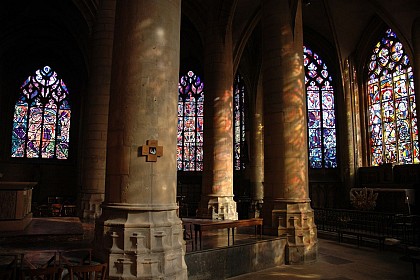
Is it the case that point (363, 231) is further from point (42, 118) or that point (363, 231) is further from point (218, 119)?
point (42, 118)

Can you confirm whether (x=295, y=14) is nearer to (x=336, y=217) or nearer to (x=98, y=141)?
(x=98, y=141)

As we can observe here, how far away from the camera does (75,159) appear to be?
22766mm

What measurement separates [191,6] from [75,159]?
42.8 feet

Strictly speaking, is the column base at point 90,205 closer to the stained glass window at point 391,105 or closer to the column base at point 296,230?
the column base at point 296,230

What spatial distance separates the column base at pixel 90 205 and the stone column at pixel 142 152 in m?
4.46

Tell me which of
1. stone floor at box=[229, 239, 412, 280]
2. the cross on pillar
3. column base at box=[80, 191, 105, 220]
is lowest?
stone floor at box=[229, 239, 412, 280]

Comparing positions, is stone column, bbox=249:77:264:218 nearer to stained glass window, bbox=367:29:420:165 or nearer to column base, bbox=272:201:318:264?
stained glass window, bbox=367:29:420:165

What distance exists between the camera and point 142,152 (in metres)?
4.97

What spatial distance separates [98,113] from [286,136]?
5199 mm

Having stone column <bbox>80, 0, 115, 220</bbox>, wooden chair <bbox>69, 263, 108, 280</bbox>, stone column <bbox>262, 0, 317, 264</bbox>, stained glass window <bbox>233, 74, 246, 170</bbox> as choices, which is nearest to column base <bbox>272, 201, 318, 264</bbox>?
stone column <bbox>262, 0, 317, 264</bbox>

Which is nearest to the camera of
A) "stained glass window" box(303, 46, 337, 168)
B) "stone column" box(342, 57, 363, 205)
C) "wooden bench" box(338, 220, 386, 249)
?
"wooden bench" box(338, 220, 386, 249)

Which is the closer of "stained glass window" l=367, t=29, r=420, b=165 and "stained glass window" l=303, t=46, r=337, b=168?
"stained glass window" l=367, t=29, r=420, b=165

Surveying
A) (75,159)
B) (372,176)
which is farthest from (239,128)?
(75,159)

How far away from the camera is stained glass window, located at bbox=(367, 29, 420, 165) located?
16.6 meters
